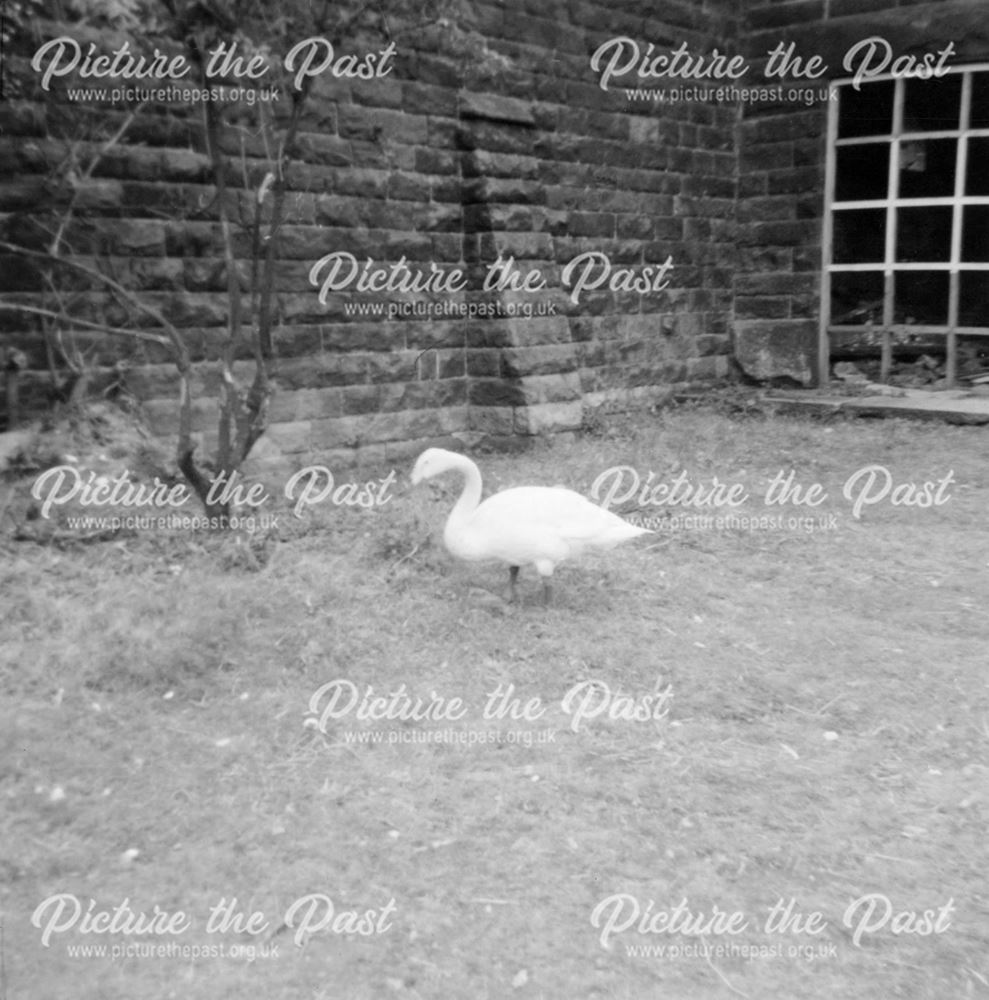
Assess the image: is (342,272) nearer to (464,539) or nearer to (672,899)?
(464,539)

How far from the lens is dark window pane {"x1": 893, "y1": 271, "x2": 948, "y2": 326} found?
11.1 metres

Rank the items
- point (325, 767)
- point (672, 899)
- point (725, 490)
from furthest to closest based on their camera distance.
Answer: point (725, 490), point (325, 767), point (672, 899)

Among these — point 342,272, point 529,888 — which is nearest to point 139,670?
point 529,888

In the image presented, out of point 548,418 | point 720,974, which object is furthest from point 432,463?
point 548,418

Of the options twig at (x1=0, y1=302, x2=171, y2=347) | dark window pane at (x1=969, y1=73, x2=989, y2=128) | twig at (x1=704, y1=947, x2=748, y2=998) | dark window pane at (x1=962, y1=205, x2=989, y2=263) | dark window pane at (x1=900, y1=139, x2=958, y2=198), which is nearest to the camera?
twig at (x1=704, y1=947, x2=748, y2=998)

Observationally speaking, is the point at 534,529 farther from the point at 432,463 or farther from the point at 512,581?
the point at 432,463

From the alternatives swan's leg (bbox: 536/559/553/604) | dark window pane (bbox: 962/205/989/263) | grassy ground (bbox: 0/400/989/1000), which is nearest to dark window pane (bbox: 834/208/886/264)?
dark window pane (bbox: 962/205/989/263)

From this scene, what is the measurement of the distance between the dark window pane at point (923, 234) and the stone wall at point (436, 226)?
171cm

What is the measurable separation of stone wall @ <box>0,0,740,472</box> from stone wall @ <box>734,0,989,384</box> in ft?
0.79

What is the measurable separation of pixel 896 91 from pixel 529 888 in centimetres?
984

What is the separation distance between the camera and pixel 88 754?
12.8 feet

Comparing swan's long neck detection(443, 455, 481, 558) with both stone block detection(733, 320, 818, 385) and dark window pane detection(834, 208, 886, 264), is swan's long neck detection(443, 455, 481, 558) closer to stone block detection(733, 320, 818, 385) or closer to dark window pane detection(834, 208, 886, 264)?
stone block detection(733, 320, 818, 385)

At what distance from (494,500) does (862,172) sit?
7788 millimetres

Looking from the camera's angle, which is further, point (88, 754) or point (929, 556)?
point (929, 556)
